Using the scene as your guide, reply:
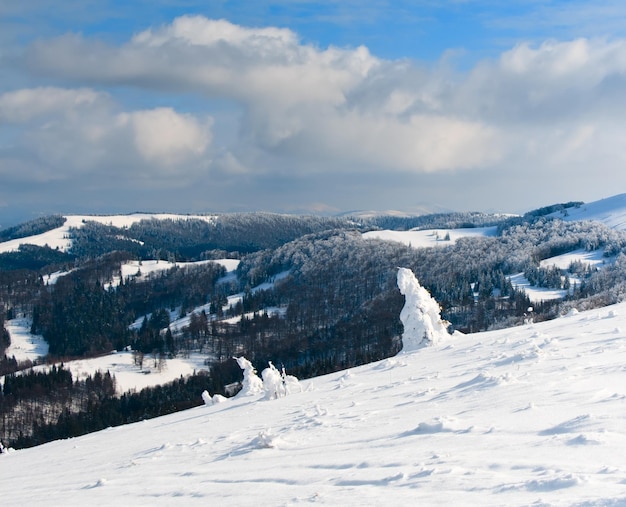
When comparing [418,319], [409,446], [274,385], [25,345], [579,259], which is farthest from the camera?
[579,259]

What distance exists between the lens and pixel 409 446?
42.2 feet

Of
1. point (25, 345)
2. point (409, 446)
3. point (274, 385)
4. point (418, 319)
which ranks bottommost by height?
point (25, 345)

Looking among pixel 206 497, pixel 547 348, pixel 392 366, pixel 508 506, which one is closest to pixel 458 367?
pixel 547 348

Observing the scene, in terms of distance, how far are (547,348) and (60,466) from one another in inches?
776

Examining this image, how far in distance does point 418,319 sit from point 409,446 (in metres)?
24.3

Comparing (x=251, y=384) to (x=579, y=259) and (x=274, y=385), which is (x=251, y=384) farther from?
(x=579, y=259)

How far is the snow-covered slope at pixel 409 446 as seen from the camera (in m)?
9.77

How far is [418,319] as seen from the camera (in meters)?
36.7

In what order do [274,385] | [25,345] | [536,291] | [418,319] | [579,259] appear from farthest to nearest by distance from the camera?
[579,259], [25,345], [536,291], [418,319], [274,385]

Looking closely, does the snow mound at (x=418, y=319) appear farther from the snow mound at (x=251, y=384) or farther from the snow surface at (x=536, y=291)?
the snow surface at (x=536, y=291)

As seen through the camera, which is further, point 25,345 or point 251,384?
point 25,345

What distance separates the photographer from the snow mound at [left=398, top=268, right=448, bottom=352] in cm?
3647

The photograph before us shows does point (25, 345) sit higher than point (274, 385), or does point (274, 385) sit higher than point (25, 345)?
point (274, 385)

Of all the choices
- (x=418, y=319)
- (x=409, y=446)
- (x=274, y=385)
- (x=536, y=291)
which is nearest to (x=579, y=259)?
(x=536, y=291)
